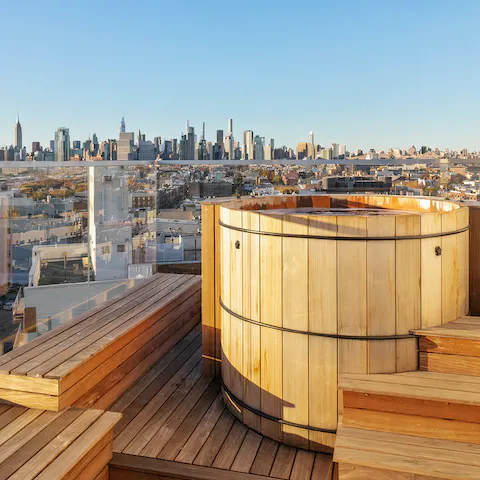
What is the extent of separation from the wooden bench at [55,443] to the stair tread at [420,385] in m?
1.03

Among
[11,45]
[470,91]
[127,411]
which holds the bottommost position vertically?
[127,411]

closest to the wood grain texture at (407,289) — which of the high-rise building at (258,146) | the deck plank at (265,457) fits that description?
the deck plank at (265,457)

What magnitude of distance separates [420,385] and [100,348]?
5.23 feet

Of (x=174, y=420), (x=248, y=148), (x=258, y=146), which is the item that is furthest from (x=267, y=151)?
(x=174, y=420)

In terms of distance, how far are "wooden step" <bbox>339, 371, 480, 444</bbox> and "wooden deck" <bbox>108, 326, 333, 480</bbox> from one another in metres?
0.32

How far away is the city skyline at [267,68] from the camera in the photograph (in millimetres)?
7508

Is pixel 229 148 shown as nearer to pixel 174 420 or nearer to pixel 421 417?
pixel 174 420

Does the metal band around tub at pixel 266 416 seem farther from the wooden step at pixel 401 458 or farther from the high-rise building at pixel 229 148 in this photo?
the high-rise building at pixel 229 148

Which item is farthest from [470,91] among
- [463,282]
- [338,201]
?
[463,282]

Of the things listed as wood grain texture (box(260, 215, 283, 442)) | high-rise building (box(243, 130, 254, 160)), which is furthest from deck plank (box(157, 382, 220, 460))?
high-rise building (box(243, 130, 254, 160))

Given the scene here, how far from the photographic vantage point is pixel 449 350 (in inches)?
80.0

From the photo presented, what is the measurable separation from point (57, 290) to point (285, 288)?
2431mm

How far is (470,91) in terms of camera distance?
1043cm

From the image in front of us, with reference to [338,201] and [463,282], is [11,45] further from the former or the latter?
[463,282]
